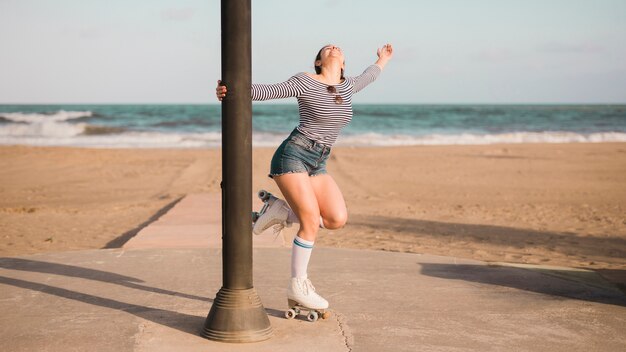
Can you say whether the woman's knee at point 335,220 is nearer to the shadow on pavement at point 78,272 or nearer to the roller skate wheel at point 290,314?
the roller skate wheel at point 290,314

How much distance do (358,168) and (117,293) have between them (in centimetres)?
1572

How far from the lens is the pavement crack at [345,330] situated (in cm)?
482

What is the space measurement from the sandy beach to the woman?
10.9 feet

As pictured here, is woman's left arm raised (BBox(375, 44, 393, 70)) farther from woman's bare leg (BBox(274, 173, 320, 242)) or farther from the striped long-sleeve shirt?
woman's bare leg (BBox(274, 173, 320, 242))

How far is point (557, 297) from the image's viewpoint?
618 cm

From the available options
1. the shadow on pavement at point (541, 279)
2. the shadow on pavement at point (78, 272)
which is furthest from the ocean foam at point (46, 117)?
the shadow on pavement at point (541, 279)

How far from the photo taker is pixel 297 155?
5090 mm

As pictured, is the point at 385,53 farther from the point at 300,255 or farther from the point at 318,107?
the point at 300,255

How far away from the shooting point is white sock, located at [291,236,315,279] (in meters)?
5.21

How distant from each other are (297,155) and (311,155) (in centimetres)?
10

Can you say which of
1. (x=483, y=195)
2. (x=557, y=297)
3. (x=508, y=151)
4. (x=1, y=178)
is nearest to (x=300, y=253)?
(x=557, y=297)

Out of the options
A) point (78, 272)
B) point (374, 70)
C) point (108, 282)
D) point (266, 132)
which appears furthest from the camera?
point (266, 132)

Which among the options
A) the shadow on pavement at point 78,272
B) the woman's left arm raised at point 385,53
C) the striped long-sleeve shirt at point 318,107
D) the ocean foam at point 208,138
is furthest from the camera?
the ocean foam at point 208,138

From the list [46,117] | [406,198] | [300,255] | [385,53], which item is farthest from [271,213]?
[46,117]
